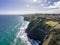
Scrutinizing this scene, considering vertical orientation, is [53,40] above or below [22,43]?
above

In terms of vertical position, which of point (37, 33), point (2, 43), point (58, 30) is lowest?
point (2, 43)

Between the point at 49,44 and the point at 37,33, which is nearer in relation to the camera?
the point at 49,44

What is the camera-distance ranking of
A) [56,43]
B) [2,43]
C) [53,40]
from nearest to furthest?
[56,43]
[53,40]
[2,43]

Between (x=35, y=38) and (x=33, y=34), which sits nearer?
(x=35, y=38)

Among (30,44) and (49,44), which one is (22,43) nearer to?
(30,44)

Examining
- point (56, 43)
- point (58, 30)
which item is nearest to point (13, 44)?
point (58, 30)

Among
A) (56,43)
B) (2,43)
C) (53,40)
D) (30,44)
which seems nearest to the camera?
(56,43)

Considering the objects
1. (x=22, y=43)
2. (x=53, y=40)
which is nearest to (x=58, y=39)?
(x=53, y=40)

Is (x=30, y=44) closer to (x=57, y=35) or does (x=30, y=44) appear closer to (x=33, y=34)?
(x=33, y=34)

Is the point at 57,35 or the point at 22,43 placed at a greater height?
the point at 57,35
